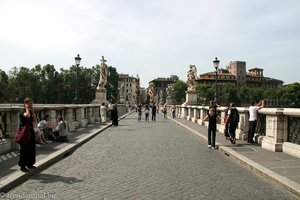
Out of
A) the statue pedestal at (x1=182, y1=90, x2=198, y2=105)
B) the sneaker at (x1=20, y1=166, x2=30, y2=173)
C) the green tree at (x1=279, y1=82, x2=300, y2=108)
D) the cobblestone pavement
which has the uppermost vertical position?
the green tree at (x1=279, y1=82, x2=300, y2=108)

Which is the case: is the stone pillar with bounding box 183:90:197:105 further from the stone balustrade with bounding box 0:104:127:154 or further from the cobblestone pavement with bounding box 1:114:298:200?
the cobblestone pavement with bounding box 1:114:298:200

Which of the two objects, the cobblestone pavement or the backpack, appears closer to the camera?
the cobblestone pavement

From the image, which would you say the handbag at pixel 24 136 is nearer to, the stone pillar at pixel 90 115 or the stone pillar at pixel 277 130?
the stone pillar at pixel 277 130

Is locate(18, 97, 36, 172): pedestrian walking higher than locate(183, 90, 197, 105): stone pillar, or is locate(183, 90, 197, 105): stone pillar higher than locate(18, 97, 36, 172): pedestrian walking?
locate(183, 90, 197, 105): stone pillar

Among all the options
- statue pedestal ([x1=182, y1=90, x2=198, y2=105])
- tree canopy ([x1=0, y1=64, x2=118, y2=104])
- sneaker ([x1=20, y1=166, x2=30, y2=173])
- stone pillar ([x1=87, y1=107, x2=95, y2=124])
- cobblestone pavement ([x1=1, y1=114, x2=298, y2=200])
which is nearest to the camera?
cobblestone pavement ([x1=1, y1=114, x2=298, y2=200])

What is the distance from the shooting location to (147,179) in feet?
28.2

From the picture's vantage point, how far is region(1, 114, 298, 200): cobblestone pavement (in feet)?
23.8

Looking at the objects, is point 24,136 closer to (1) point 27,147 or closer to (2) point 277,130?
(1) point 27,147

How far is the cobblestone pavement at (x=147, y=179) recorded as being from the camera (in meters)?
7.25

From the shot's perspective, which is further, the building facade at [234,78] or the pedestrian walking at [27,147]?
the building facade at [234,78]

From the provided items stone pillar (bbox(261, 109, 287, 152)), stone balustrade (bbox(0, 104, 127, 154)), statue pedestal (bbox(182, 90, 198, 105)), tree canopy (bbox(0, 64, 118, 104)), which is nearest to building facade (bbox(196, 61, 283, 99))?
tree canopy (bbox(0, 64, 118, 104))

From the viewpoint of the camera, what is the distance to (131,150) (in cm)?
1389

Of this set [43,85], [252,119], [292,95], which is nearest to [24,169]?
[252,119]

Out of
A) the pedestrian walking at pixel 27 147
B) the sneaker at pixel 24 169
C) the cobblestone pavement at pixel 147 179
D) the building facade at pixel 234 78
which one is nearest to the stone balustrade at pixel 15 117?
the cobblestone pavement at pixel 147 179
